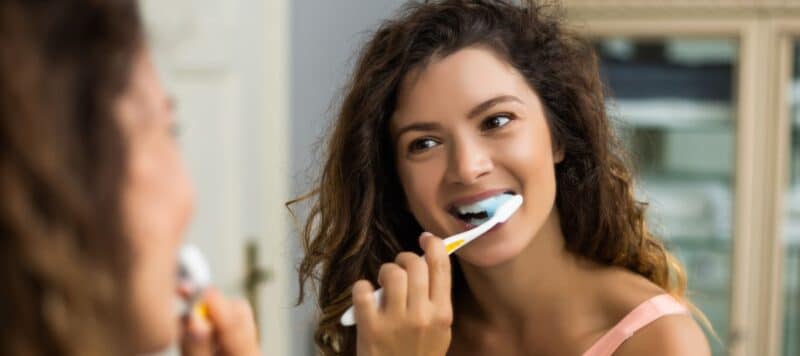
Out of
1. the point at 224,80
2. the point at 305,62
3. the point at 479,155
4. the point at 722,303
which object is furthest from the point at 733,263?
the point at 479,155

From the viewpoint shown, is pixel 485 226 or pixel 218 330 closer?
pixel 218 330

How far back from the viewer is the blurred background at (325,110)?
1631mm

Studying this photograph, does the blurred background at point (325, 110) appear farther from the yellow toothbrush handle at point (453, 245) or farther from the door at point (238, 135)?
the yellow toothbrush handle at point (453, 245)

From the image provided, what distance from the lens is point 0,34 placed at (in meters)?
0.35

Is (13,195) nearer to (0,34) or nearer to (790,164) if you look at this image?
(0,34)

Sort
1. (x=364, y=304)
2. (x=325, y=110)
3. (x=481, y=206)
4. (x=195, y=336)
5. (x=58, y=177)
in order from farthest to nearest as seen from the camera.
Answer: (x=325, y=110) → (x=481, y=206) → (x=364, y=304) → (x=195, y=336) → (x=58, y=177)

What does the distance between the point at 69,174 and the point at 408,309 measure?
0.41m

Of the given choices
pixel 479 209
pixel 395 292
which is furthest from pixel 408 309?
pixel 479 209

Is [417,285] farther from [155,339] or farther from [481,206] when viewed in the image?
[155,339]

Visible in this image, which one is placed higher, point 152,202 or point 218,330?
point 152,202

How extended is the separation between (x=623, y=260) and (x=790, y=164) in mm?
1027

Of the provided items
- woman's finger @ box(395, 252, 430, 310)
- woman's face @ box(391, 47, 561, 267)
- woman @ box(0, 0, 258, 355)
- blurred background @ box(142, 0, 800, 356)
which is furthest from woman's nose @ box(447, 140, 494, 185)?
blurred background @ box(142, 0, 800, 356)

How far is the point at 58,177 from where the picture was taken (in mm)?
347

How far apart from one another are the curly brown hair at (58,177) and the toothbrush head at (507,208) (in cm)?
47
